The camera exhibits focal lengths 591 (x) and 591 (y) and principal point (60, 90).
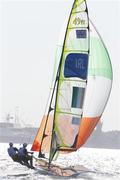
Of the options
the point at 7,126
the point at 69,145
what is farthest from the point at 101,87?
the point at 7,126

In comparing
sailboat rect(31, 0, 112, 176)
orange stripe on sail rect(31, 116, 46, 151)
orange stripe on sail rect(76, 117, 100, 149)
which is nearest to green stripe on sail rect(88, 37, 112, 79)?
sailboat rect(31, 0, 112, 176)

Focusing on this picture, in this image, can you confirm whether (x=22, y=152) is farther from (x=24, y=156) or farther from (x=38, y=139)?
(x=38, y=139)

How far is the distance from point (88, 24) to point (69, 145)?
179 inches

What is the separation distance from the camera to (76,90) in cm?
2156

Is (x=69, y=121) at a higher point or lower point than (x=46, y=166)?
higher

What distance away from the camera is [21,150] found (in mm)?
22594

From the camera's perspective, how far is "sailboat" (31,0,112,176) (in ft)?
70.4

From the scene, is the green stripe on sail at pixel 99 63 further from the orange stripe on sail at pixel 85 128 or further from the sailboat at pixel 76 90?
the orange stripe on sail at pixel 85 128

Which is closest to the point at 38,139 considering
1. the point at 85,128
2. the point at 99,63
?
the point at 85,128

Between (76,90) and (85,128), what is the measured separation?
1.83 m

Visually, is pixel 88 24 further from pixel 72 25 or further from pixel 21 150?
pixel 21 150

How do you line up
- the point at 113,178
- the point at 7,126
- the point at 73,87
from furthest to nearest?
the point at 7,126 → the point at 113,178 → the point at 73,87

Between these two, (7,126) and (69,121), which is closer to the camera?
(69,121)

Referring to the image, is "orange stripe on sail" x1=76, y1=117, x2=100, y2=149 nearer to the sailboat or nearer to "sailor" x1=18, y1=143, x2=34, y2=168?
the sailboat
